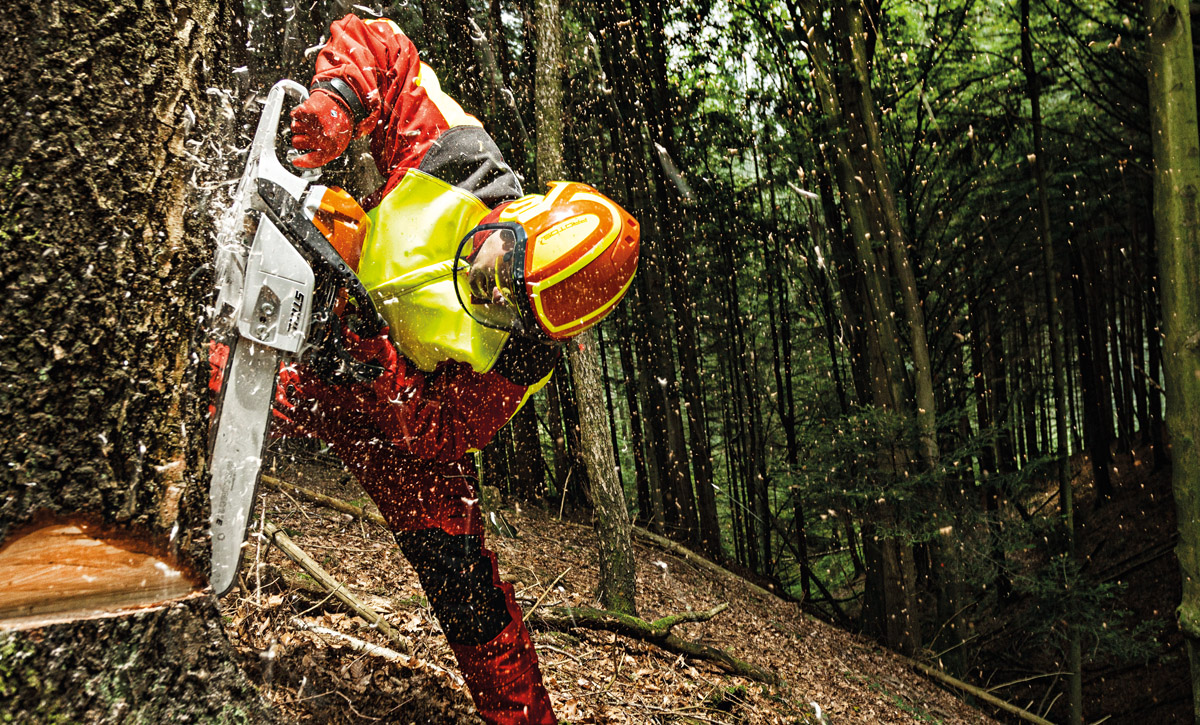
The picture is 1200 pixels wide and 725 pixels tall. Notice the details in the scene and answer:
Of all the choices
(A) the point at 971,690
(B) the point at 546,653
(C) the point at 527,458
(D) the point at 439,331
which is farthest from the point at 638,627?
(C) the point at 527,458

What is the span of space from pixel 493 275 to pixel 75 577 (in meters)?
1.15

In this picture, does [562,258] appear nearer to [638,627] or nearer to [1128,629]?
[638,627]

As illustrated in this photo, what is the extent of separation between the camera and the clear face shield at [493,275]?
1.84 metres

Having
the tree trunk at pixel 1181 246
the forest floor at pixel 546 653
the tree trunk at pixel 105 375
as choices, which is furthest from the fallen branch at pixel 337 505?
the tree trunk at pixel 1181 246

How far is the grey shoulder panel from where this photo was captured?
7.14 ft

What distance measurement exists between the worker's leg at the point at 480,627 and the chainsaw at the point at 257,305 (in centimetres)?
75

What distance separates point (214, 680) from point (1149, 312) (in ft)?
45.1

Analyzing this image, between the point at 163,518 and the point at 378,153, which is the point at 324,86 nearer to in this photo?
the point at 378,153

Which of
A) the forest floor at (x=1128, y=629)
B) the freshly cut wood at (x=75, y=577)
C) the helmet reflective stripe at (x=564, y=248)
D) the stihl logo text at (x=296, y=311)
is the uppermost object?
the helmet reflective stripe at (x=564, y=248)

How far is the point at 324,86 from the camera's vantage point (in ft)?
6.50

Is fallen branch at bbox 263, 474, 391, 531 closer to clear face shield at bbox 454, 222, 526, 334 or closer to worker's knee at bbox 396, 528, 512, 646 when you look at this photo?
worker's knee at bbox 396, 528, 512, 646

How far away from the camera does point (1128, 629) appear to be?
26.6 ft

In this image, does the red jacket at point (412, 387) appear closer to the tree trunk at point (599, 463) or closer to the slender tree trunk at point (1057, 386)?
the tree trunk at point (599, 463)

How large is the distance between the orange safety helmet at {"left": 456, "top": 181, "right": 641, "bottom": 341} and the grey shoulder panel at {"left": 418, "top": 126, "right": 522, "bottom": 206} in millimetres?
287
